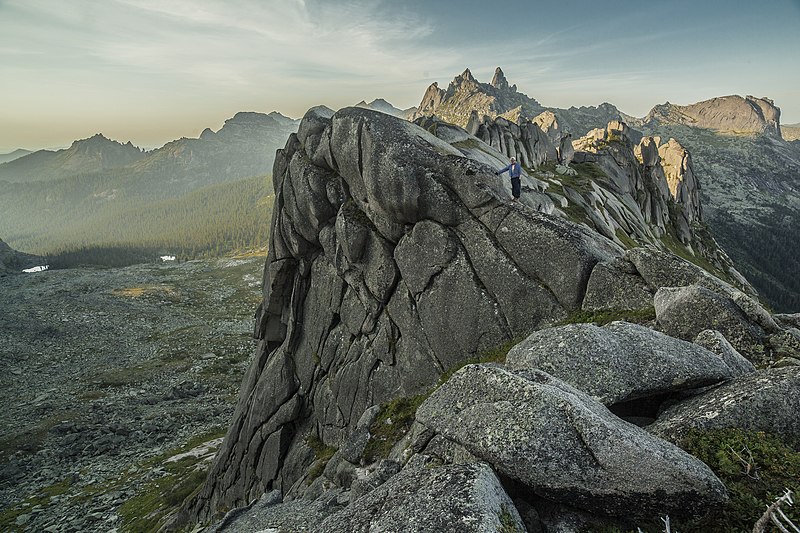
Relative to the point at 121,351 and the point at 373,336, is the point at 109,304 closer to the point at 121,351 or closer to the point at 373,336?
the point at 121,351

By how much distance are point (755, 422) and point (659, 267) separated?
39.3ft

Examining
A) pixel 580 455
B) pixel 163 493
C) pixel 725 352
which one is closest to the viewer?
pixel 580 455

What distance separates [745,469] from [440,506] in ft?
22.2

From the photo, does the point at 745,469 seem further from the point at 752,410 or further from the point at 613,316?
the point at 613,316

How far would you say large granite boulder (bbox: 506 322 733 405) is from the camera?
1202 centimetres

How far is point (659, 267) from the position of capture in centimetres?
2041

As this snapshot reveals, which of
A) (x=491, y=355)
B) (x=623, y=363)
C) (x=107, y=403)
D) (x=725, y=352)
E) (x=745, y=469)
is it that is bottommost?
(x=107, y=403)

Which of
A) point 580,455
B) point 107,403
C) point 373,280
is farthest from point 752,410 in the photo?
point 107,403

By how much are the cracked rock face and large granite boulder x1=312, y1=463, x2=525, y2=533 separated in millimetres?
14878

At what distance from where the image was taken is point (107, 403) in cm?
8112

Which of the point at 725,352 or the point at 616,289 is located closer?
the point at 725,352

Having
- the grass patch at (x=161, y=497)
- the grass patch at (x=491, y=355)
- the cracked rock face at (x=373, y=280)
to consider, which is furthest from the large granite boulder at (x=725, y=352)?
the grass patch at (x=161, y=497)

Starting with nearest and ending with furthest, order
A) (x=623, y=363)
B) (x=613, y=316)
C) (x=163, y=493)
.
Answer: (x=623, y=363) → (x=613, y=316) → (x=163, y=493)

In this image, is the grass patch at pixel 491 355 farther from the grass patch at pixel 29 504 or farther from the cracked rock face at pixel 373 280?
the grass patch at pixel 29 504
